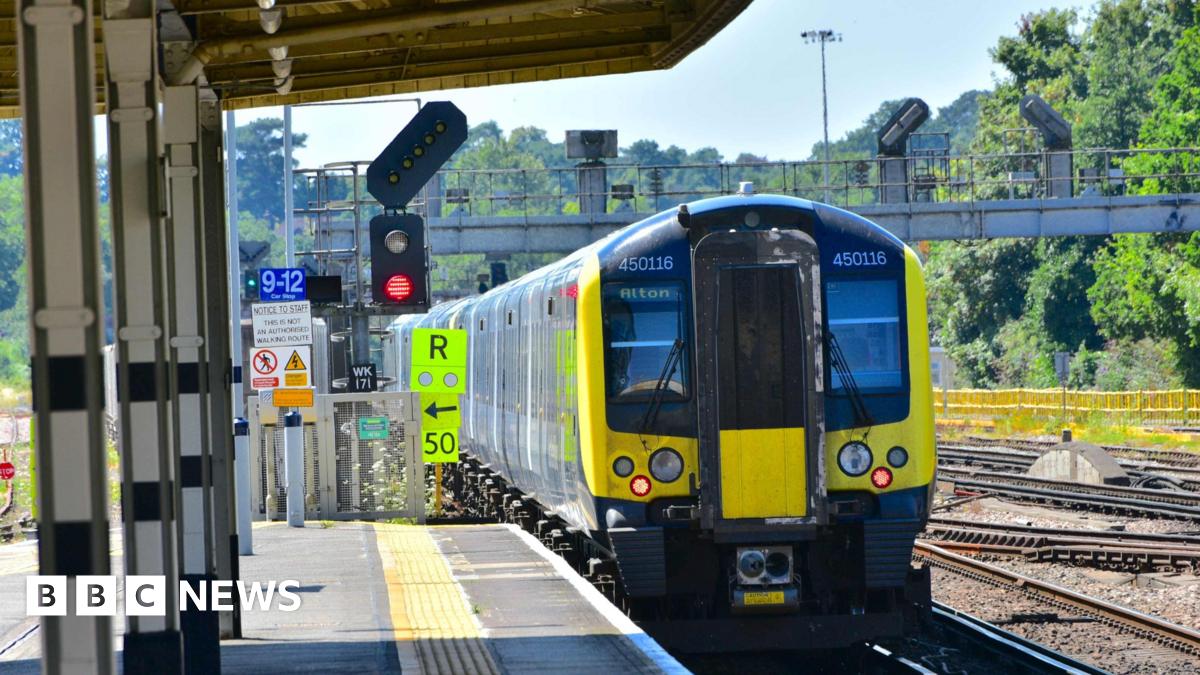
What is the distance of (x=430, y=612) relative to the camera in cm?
1174

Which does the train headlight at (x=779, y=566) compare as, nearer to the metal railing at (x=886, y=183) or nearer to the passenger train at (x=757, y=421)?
the passenger train at (x=757, y=421)

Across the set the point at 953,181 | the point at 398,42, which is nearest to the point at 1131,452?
the point at 953,181

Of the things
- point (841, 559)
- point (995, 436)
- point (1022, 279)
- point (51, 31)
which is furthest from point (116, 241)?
point (1022, 279)

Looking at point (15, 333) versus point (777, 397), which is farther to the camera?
point (15, 333)

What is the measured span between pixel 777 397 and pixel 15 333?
321ft

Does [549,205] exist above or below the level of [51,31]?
above

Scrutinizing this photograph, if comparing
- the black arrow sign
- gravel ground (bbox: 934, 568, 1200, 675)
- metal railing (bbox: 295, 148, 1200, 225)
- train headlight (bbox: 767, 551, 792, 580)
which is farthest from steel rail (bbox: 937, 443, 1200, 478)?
train headlight (bbox: 767, 551, 792, 580)

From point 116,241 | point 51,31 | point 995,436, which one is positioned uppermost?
point 51,31

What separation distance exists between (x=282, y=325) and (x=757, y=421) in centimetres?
687

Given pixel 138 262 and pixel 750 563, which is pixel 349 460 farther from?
pixel 138 262

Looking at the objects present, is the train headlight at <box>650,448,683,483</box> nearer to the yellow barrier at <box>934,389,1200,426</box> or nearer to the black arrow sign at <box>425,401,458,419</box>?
the black arrow sign at <box>425,401,458,419</box>

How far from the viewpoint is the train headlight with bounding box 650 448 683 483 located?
37.5ft

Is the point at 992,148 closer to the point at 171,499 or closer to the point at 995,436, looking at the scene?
the point at 995,436

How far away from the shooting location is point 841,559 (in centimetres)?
1159
